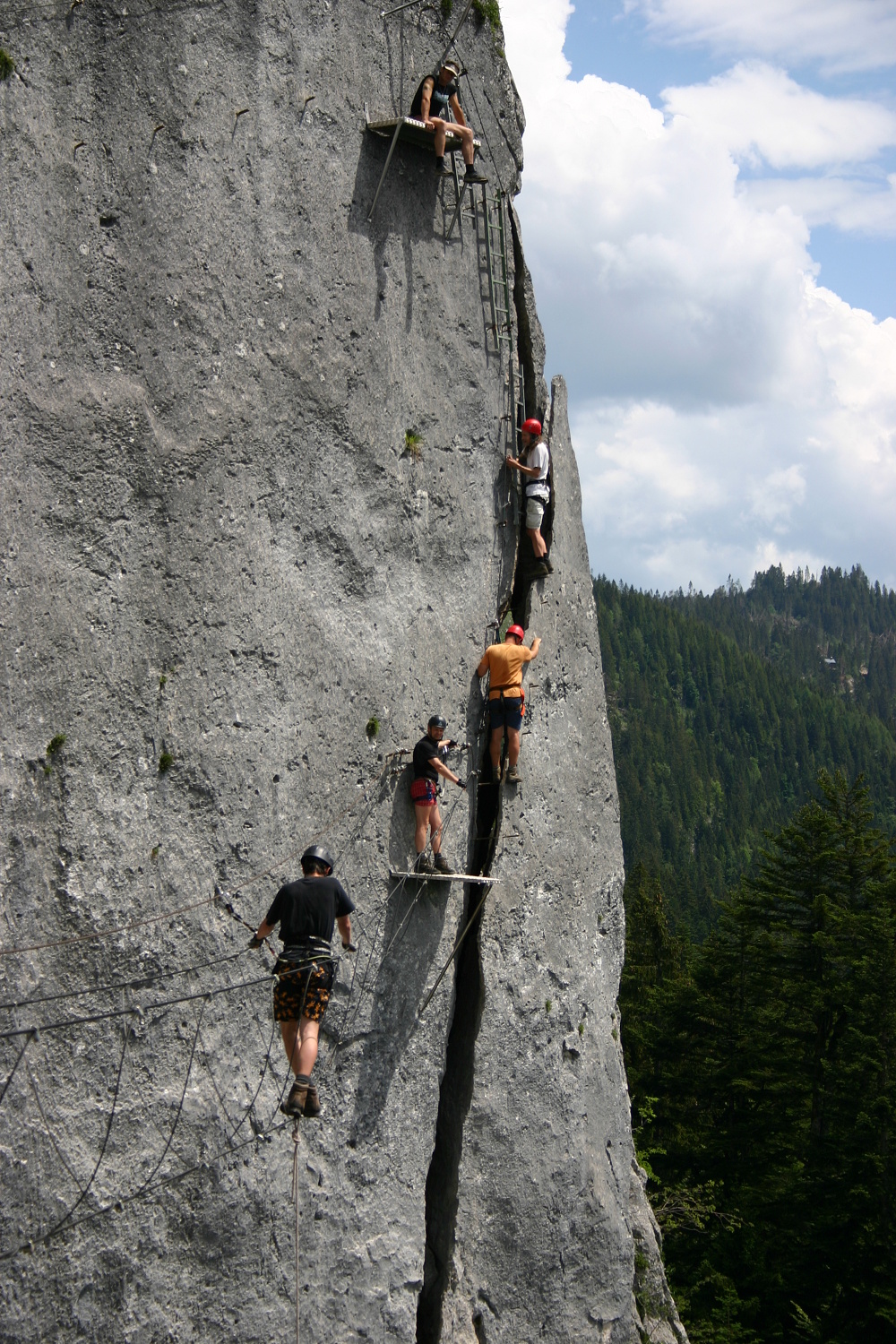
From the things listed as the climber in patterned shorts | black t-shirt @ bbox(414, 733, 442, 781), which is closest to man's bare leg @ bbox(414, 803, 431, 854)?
black t-shirt @ bbox(414, 733, 442, 781)

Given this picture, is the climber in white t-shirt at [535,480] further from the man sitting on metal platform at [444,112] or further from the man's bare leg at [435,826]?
the man's bare leg at [435,826]

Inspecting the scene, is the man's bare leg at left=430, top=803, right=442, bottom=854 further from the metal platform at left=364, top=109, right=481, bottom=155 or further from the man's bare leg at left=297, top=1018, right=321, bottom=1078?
the metal platform at left=364, top=109, right=481, bottom=155

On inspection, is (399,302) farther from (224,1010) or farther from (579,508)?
(224,1010)

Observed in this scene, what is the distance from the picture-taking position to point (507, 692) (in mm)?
10875

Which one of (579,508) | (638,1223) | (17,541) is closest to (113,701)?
(17,541)

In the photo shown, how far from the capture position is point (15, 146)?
958 cm

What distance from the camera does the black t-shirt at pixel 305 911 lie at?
8.08 m

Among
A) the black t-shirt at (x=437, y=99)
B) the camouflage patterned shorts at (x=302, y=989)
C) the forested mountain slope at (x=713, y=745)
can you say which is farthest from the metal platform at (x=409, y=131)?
the forested mountain slope at (x=713, y=745)

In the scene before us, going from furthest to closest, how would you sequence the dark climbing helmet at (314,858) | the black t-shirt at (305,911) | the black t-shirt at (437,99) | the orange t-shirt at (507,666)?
the black t-shirt at (437,99), the orange t-shirt at (507,666), the dark climbing helmet at (314,858), the black t-shirt at (305,911)

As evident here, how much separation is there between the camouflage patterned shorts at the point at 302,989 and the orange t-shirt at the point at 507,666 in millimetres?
3675

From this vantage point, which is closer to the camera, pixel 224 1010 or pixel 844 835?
pixel 224 1010

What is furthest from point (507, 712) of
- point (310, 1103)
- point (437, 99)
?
point (437, 99)

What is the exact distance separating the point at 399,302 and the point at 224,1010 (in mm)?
6864

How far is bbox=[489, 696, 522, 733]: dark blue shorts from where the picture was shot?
10.9 m
